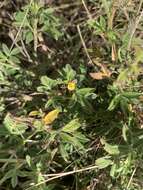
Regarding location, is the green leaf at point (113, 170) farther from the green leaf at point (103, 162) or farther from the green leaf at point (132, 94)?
the green leaf at point (132, 94)

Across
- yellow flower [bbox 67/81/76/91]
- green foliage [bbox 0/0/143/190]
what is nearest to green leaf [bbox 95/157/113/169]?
green foliage [bbox 0/0/143/190]

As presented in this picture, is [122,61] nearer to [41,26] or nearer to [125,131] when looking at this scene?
[125,131]

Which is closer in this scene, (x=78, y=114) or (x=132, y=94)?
(x=132, y=94)

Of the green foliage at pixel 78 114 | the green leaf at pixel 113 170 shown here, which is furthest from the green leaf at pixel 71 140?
the green leaf at pixel 113 170

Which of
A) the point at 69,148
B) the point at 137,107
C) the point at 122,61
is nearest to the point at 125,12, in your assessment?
the point at 122,61

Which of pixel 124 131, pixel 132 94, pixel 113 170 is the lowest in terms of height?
pixel 113 170

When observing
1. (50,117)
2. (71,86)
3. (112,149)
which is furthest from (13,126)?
(112,149)

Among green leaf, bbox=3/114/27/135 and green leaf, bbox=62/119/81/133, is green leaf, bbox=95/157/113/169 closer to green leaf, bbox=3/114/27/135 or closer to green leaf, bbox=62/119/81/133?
green leaf, bbox=62/119/81/133

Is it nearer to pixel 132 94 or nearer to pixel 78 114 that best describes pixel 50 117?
pixel 78 114

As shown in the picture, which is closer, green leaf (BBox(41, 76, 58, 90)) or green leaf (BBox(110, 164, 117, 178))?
green leaf (BBox(110, 164, 117, 178))
